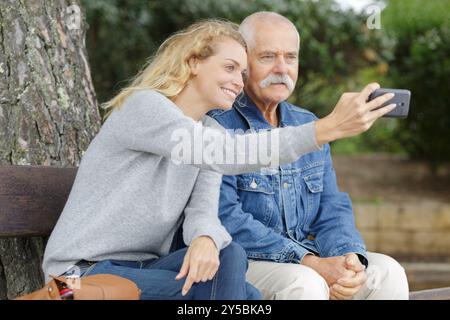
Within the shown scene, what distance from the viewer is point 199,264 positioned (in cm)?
247

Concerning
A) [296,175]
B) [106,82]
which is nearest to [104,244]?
[296,175]

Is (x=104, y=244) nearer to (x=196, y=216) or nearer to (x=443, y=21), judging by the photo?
(x=196, y=216)

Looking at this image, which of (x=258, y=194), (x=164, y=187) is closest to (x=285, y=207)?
(x=258, y=194)

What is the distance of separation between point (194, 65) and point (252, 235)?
640 millimetres

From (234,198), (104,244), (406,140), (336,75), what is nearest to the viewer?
(104,244)

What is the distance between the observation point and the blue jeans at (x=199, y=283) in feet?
8.27

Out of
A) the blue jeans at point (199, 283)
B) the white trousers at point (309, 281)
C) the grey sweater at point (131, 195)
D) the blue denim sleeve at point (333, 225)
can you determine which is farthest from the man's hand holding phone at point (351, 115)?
the blue denim sleeve at point (333, 225)

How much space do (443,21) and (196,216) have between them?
715cm

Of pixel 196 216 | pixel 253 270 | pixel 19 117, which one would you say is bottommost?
pixel 253 270

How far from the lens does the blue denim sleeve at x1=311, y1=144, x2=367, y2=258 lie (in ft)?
10.2

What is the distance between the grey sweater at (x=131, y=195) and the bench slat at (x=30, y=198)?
242 mm

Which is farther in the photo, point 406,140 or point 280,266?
point 406,140

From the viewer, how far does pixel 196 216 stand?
2.74 meters

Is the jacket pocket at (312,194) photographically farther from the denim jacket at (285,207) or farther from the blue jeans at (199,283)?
the blue jeans at (199,283)
